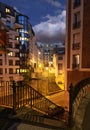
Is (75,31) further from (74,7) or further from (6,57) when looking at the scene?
(6,57)

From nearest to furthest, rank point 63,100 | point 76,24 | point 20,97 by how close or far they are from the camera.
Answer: point 20,97 < point 76,24 < point 63,100

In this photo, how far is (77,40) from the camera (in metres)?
21.7

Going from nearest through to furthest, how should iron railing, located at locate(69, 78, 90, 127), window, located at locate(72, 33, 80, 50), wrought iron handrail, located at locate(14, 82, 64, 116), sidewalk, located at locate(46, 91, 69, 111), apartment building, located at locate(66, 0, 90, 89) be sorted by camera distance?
iron railing, located at locate(69, 78, 90, 127)
wrought iron handrail, located at locate(14, 82, 64, 116)
apartment building, located at locate(66, 0, 90, 89)
window, located at locate(72, 33, 80, 50)
sidewalk, located at locate(46, 91, 69, 111)

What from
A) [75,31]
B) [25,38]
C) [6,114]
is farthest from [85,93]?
[25,38]

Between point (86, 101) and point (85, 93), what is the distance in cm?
33

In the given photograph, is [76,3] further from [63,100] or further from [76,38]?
[63,100]

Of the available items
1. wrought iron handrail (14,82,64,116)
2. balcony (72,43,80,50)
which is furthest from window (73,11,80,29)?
wrought iron handrail (14,82,64,116)

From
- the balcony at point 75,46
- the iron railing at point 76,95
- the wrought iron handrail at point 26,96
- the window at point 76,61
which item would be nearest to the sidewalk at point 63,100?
the window at point 76,61

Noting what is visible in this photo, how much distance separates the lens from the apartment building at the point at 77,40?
67.4 ft

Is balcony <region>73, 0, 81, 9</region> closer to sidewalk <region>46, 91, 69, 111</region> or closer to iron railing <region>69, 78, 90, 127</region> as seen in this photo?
sidewalk <region>46, 91, 69, 111</region>

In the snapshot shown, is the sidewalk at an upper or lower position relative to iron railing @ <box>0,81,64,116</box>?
lower

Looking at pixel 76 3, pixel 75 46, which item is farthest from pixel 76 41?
pixel 76 3

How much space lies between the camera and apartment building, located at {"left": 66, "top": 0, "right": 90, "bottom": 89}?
67.4ft

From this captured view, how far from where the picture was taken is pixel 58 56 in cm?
4453
